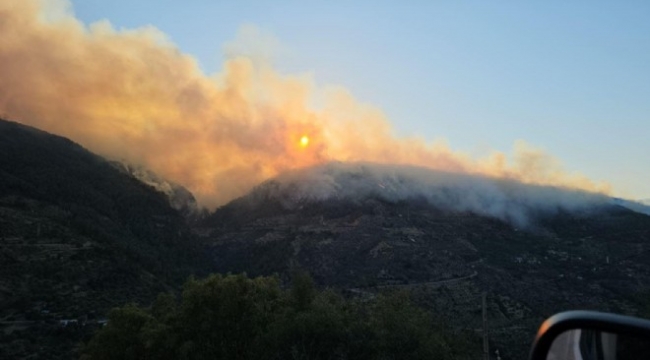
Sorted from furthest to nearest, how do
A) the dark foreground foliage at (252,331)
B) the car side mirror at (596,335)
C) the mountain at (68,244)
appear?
the mountain at (68,244) < the dark foreground foliage at (252,331) < the car side mirror at (596,335)

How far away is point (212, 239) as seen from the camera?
177m

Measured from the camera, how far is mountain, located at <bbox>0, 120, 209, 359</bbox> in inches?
2235

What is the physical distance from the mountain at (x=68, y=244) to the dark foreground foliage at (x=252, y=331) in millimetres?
15330

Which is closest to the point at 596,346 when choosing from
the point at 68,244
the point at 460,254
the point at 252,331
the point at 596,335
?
the point at 596,335

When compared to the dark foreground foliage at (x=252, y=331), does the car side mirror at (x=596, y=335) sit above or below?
above

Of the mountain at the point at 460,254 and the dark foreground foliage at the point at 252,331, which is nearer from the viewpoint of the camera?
the dark foreground foliage at the point at 252,331

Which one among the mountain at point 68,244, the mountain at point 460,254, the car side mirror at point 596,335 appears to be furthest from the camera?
the mountain at point 460,254

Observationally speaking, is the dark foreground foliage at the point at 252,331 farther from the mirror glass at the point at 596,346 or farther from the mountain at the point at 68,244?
the mirror glass at the point at 596,346

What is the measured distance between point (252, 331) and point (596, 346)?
32.0m

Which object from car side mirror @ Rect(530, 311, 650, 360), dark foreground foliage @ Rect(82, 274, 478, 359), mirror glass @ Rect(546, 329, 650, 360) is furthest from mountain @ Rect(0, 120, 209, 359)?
car side mirror @ Rect(530, 311, 650, 360)

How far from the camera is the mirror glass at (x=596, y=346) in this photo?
4.29m

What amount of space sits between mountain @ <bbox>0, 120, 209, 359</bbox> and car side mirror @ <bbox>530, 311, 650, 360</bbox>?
50.0 meters

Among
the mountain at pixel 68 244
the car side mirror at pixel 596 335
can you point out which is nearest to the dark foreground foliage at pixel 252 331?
the mountain at pixel 68 244

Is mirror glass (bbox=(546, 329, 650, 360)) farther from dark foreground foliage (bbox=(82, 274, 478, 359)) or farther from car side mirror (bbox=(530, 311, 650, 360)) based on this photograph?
dark foreground foliage (bbox=(82, 274, 478, 359))
